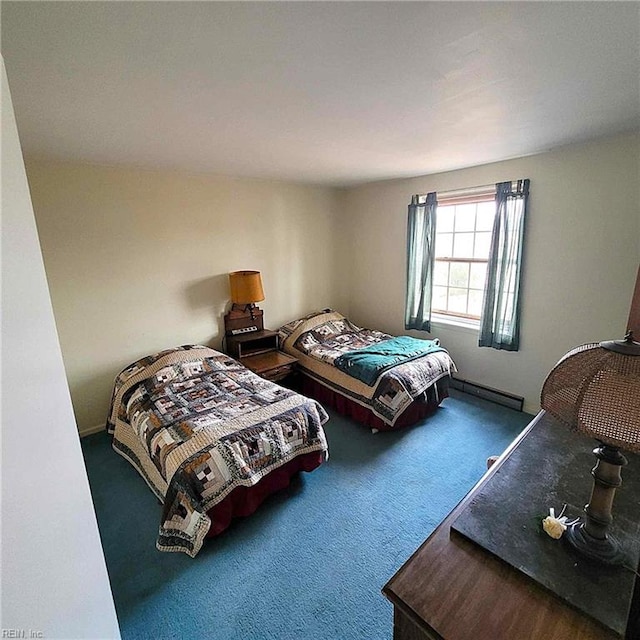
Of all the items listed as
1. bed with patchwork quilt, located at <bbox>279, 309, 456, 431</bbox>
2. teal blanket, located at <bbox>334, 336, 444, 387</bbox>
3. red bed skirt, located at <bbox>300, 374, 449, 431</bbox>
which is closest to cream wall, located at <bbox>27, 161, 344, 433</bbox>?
bed with patchwork quilt, located at <bbox>279, 309, 456, 431</bbox>

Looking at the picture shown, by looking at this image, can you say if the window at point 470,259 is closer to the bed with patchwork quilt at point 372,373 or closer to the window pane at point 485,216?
the window pane at point 485,216

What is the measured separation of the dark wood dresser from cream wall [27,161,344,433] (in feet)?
9.32

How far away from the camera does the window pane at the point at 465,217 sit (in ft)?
10.5

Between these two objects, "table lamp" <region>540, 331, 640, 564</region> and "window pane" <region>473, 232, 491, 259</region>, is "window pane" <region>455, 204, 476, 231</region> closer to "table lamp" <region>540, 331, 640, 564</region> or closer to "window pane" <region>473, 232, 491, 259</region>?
"window pane" <region>473, 232, 491, 259</region>

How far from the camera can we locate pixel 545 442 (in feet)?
4.40

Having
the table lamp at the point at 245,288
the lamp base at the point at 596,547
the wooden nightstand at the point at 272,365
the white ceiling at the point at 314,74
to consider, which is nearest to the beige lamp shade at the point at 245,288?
the table lamp at the point at 245,288

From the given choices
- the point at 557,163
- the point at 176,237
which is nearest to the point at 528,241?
the point at 557,163

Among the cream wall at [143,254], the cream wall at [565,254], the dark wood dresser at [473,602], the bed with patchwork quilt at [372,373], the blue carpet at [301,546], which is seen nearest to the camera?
the dark wood dresser at [473,602]

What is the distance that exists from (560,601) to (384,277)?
341 cm

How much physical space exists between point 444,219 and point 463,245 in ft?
1.16

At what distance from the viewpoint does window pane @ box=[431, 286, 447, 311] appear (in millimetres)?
3561

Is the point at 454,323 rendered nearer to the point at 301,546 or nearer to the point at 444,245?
the point at 444,245

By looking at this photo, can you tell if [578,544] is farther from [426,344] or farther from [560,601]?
[426,344]

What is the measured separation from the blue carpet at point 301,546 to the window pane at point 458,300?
4.34 ft
